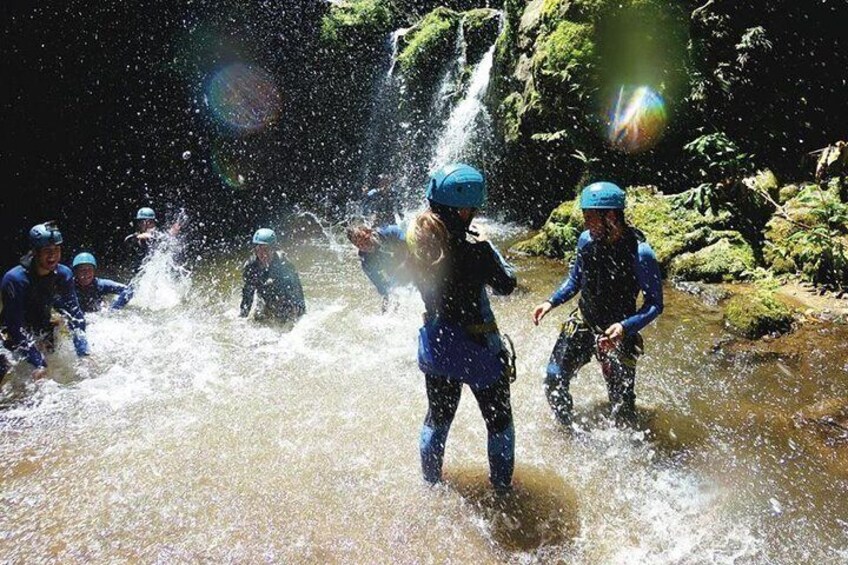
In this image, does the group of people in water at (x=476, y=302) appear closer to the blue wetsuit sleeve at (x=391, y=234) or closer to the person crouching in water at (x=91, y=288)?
the blue wetsuit sleeve at (x=391, y=234)

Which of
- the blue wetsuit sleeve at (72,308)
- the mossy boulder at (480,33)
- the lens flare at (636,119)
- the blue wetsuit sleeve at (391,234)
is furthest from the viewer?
the mossy boulder at (480,33)

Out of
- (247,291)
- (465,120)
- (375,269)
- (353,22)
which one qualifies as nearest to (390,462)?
(375,269)

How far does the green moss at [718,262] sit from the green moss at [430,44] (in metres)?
11.4

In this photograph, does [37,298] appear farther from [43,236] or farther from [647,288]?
[647,288]

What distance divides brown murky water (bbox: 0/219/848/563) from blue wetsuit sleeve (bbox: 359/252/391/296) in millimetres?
770

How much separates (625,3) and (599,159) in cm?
306

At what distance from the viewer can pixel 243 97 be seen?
59.0 feet

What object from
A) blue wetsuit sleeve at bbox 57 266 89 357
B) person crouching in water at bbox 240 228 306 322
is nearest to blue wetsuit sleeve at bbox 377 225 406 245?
person crouching in water at bbox 240 228 306 322

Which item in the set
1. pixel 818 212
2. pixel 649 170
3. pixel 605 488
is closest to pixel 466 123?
pixel 649 170

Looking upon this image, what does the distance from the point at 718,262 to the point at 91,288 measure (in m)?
9.21

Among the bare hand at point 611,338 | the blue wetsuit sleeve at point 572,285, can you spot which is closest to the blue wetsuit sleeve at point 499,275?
the bare hand at point 611,338

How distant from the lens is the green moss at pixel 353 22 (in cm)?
1786

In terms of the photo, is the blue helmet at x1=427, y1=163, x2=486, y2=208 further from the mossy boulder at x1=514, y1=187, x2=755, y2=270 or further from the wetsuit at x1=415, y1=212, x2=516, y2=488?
the mossy boulder at x1=514, y1=187, x2=755, y2=270

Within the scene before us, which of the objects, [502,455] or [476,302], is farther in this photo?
[502,455]
